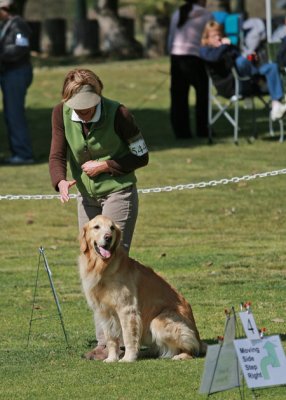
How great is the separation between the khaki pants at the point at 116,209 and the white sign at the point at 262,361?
90.4 inches

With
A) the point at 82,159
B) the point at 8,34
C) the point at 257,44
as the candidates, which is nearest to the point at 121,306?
the point at 82,159

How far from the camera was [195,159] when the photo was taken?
1952 cm

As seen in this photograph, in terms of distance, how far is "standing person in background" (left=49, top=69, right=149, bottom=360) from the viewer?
874 centimetres

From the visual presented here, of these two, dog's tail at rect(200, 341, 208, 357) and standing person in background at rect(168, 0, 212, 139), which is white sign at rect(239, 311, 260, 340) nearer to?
dog's tail at rect(200, 341, 208, 357)

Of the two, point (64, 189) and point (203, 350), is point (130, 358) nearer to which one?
point (203, 350)

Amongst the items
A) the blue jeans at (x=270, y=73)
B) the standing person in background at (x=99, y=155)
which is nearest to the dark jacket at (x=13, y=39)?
the blue jeans at (x=270, y=73)

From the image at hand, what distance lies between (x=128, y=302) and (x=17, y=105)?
438 inches

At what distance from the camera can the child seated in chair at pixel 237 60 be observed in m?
19.4

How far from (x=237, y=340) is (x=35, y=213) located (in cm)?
1002

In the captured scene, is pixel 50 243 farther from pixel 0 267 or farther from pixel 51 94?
pixel 51 94

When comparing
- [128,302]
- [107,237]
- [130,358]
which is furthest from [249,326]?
[130,358]

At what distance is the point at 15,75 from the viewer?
62.4 feet

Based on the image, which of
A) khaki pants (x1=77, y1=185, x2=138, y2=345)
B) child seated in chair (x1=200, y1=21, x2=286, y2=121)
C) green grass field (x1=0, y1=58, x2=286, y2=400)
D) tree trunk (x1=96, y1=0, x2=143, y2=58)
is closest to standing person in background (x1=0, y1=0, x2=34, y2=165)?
green grass field (x1=0, y1=58, x2=286, y2=400)

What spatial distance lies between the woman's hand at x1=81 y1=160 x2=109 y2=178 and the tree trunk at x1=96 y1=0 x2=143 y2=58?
28.3m
